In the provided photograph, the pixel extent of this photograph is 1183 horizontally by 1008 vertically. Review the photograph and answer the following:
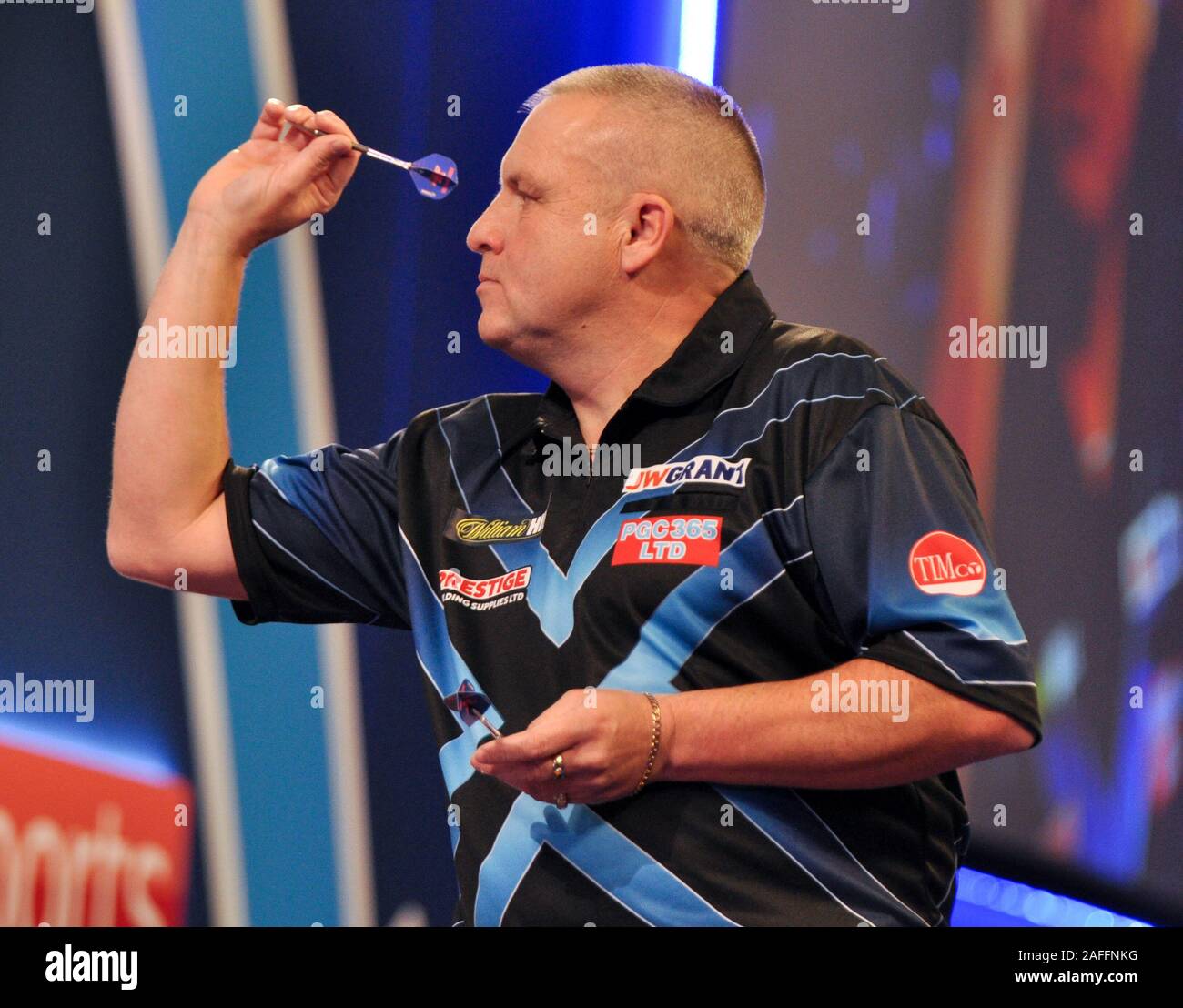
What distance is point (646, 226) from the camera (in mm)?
1761

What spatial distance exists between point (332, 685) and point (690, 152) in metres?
1.21

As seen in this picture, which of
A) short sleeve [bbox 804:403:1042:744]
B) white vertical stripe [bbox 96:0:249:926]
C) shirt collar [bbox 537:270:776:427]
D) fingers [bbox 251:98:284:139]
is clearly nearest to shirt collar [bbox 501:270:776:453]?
shirt collar [bbox 537:270:776:427]

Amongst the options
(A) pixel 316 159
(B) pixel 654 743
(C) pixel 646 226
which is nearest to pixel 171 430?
(A) pixel 316 159

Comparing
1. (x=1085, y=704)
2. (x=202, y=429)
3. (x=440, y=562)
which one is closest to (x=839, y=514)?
(x=440, y=562)

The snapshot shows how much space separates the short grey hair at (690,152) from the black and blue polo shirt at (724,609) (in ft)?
0.42

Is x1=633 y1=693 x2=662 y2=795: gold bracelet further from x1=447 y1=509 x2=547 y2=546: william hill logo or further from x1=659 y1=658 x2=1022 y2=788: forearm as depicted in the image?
x1=447 y1=509 x2=547 y2=546: william hill logo

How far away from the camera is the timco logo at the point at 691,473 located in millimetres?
1550

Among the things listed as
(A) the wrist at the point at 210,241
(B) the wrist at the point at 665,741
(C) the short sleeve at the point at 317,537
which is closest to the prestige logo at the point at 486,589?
(C) the short sleeve at the point at 317,537

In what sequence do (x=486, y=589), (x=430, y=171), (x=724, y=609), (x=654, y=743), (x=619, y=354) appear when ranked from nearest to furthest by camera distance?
(x=654, y=743)
(x=724, y=609)
(x=486, y=589)
(x=619, y=354)
(x=430, y=171)

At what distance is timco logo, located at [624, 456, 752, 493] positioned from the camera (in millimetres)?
1550

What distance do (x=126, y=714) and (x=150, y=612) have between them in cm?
19

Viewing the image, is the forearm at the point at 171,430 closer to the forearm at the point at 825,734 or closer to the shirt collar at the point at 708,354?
the shirt collar at the point at 708,354

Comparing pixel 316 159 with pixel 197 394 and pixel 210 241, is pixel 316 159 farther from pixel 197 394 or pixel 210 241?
pixel 197 394
